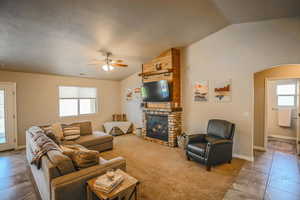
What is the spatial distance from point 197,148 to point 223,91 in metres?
1.83

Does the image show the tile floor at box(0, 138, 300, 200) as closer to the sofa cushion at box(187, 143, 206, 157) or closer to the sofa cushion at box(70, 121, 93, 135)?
the sofa cushion at box(187, 143, 206, 157)

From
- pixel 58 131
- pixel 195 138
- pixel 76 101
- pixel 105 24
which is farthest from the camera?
pixel 76 101

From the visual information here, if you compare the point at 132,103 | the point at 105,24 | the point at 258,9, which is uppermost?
the point at 258,9

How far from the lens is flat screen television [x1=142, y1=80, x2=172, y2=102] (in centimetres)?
487

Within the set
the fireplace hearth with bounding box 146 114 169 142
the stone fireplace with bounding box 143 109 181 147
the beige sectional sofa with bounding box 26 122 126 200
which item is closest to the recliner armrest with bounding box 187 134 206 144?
the stone fireplace with bounding box 143 109 181 147

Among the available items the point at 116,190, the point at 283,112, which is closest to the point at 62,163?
the point at 116,190

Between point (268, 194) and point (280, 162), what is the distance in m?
1.65

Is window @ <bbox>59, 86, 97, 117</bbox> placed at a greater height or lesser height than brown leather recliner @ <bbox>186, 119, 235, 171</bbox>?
greater

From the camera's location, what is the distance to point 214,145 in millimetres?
3135

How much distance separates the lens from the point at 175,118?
192 inches

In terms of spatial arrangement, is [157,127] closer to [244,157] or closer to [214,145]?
Result: [214,145]

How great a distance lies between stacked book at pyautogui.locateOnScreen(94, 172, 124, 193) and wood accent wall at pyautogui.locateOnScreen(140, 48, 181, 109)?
3.42 metres

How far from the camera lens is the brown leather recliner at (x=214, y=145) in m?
3.15

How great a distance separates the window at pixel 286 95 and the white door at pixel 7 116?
923 cm
